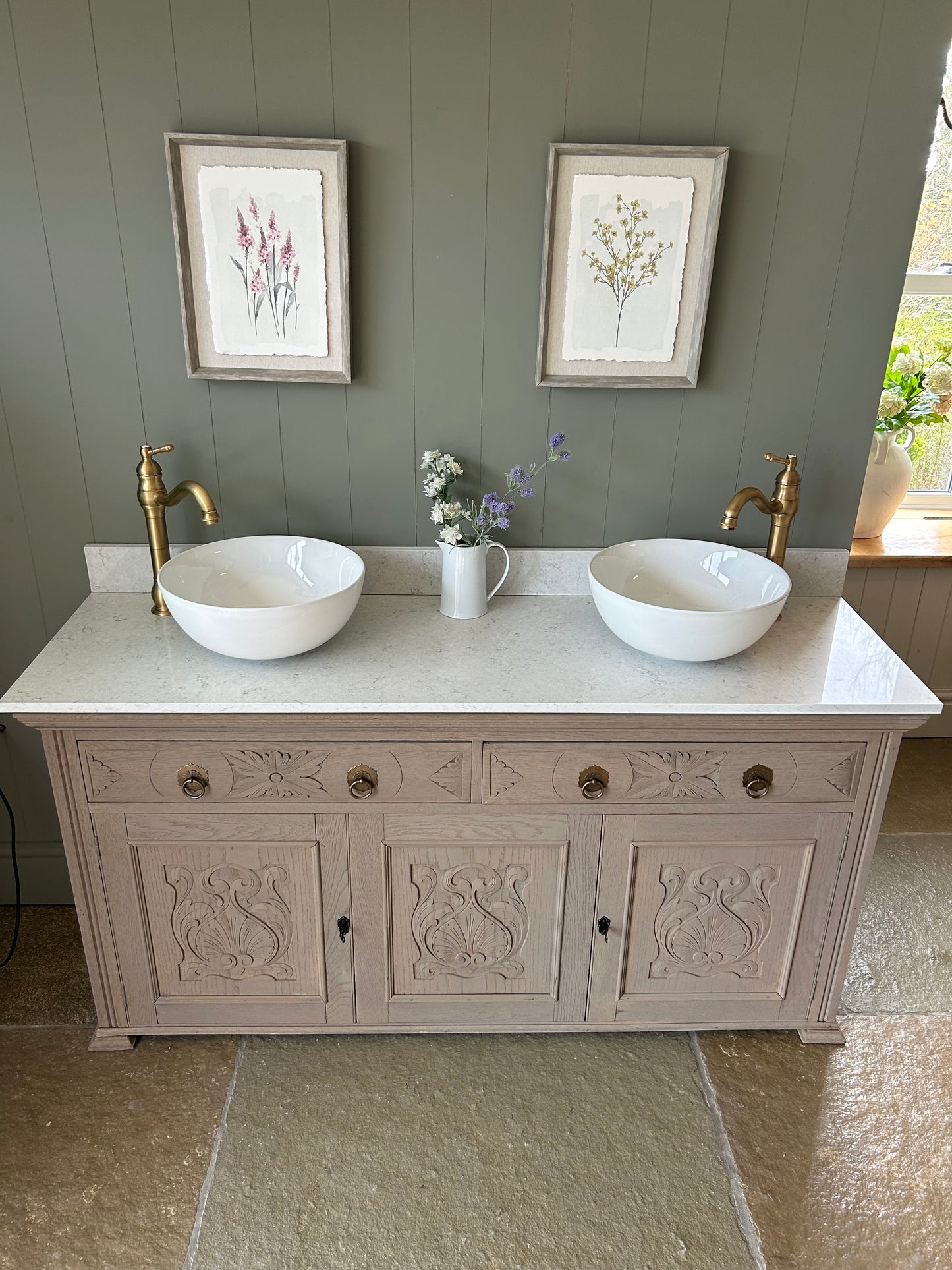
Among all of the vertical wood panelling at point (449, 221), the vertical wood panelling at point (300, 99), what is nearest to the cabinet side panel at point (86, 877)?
the vertical wood panelling at point (300, 99)

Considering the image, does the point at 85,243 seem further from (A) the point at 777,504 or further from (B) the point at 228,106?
(A) the point at 777,504

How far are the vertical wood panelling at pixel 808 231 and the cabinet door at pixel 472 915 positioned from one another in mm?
891

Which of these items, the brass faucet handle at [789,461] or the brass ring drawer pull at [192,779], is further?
the brass faucet handle at [789,461]

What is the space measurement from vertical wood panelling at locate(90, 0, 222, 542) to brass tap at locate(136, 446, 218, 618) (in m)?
0.06

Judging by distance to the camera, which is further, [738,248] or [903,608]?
[903,608]

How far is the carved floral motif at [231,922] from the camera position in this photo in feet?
5.89

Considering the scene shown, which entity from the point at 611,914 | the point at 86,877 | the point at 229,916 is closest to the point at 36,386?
the point at 86,877

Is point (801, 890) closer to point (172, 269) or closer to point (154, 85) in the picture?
point (172, 269)

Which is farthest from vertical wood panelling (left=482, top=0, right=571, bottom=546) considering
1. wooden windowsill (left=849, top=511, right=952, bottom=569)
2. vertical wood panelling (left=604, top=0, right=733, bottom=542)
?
wooden windowsill (left=849, top=511, right=952, bottom=569)

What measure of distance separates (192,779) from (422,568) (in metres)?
0.71

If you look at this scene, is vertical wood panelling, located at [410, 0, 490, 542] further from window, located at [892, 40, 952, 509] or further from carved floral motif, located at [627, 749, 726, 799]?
window, located at [892, 40, 952, 509]

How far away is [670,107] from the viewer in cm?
177

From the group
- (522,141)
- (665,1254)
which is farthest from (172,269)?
(665,1254)

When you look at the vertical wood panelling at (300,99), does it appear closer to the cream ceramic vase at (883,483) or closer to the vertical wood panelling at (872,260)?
the vertical wood panelling at (872,260)
